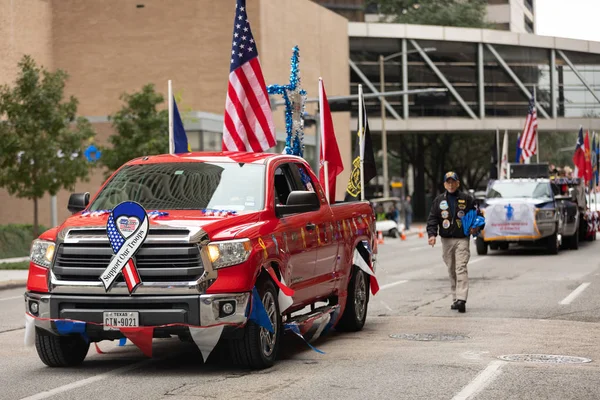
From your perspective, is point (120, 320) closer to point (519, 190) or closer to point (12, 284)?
point (12, 284)

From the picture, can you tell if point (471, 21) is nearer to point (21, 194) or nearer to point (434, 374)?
point (21, 194)

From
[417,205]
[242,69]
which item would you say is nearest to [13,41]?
[242,69]

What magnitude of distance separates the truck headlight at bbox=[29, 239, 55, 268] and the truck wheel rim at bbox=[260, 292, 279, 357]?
74.6 inches

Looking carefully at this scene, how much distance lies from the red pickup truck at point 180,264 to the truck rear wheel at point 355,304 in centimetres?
158

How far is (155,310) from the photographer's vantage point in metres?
9.24

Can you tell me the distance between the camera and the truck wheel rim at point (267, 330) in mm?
9789

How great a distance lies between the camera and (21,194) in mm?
33094

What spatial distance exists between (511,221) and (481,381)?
19962 mm

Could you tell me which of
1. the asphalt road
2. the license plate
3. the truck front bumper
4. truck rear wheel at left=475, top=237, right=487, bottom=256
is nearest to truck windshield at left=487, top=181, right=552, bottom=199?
truck rear wheel at left=475, top=237, right=487, bottom=256

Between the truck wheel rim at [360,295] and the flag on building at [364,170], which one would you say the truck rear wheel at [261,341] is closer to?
the truck wheel rim at [360,295]

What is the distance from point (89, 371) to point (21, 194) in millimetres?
24116

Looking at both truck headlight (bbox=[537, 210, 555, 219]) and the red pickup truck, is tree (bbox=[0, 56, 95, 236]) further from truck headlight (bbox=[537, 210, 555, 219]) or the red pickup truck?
the red pickup truck

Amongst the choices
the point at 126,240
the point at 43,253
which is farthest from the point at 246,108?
the point at 126,240

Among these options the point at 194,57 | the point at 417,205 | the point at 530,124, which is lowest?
the point at 417,205
